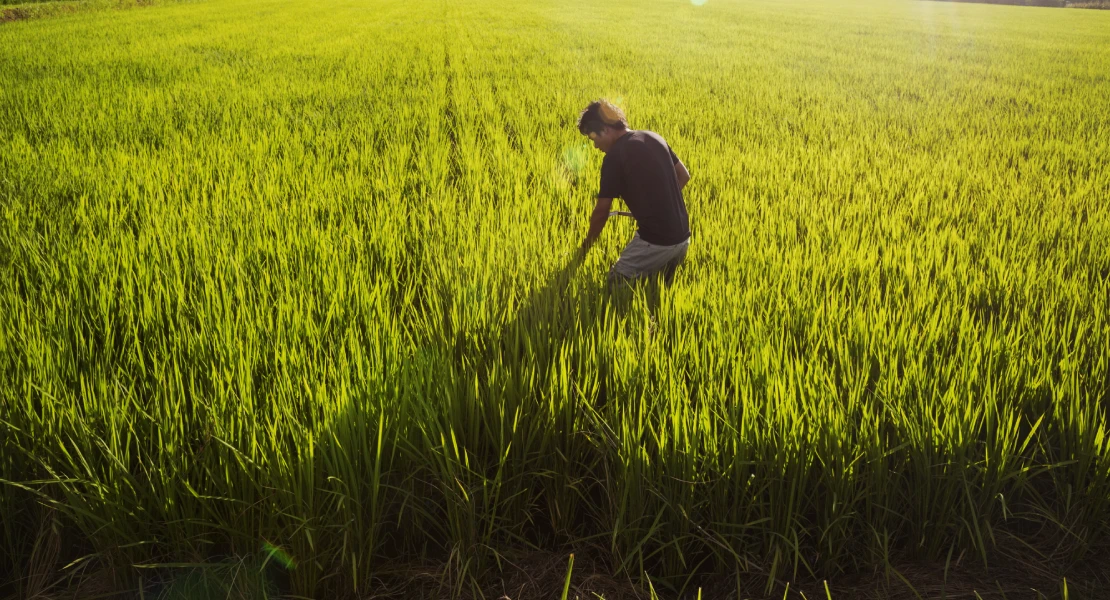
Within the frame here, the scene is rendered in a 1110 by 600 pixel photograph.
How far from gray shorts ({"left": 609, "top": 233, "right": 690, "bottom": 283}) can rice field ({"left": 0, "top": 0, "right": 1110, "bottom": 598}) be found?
131mm

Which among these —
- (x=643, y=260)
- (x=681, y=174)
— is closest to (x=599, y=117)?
(x=681, y=174)

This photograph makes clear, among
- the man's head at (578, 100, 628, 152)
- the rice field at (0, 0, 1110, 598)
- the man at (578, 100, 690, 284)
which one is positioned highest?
the man's head at (578, 100, 628, 152)

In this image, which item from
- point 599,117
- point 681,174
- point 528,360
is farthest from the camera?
point 681,174

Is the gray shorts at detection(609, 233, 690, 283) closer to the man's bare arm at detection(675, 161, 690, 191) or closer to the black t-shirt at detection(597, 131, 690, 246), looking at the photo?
the black t-shirt at detection(597, 131, 690, 246)

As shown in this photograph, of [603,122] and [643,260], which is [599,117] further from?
[643,260]

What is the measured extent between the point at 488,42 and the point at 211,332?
43.3 ft

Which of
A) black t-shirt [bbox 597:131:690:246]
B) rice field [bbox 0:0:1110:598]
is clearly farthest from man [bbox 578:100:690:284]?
rice field [bbox 0:0:1110:598]

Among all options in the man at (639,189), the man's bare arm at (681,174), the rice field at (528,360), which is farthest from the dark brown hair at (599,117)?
the rice field at (528,360)

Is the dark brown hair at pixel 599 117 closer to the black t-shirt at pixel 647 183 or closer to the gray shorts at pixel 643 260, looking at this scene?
the black t-shirt at pixel 647 183

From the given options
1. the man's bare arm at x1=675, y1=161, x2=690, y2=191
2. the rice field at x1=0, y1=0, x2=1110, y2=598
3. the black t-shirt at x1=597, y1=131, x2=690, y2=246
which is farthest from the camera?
the man's bare arm at x1=675, y1=161, x2=690, y2=191

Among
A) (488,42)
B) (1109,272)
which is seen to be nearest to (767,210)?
(1109,272)

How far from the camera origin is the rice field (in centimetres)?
139

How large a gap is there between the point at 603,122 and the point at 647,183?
11.4 inches

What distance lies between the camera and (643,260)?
2.58m
